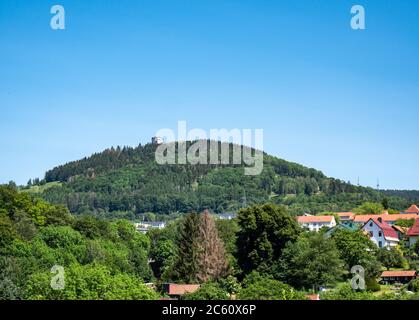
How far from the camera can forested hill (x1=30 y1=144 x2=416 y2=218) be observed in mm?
164000

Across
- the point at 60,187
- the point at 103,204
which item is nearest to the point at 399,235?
the point at 103,204

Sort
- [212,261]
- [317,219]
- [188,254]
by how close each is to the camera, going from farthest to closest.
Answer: [317,219], [188,254], [212,261]

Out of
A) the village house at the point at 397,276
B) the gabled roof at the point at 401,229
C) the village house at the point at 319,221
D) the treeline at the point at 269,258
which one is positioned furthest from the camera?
the village house at the point at 319,221

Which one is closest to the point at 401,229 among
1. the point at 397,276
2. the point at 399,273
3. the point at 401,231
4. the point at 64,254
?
the point at 401,231

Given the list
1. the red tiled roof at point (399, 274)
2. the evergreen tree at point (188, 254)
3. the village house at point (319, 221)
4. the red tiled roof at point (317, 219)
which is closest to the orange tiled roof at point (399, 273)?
the red tiled roof at point (399, 274)

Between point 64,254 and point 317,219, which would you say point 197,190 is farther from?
point 64,254

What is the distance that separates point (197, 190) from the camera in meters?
180

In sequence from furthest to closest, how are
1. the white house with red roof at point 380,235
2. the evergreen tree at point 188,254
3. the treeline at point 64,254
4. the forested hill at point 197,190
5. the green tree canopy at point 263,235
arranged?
the forested hill at point 197,190 < the white house with red roof at point 380,235 < the evergreen tree at point 188,254 < the green tree canopy at point 263,235 < the treeline at point 64,254

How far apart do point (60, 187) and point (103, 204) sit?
18.4 meters

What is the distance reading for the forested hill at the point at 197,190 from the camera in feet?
538

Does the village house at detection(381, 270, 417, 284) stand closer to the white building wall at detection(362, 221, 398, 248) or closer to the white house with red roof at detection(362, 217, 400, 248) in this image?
the white house with red roof at detection(362, 217, 400, 248)

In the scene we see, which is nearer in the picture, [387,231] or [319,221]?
[387,231]

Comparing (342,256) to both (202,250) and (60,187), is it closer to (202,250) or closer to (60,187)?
(202,250)

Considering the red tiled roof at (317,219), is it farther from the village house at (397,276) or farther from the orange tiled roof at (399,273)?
the village house at (397,276)
